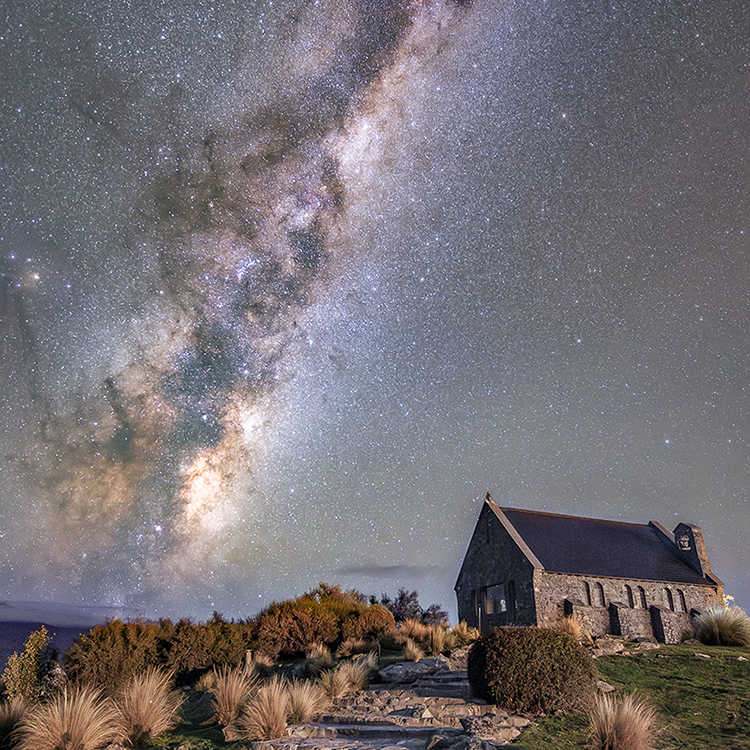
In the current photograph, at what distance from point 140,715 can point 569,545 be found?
25.8 m

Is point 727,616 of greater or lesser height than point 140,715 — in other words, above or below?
above

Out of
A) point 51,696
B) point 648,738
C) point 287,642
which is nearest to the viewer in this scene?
point 648,738

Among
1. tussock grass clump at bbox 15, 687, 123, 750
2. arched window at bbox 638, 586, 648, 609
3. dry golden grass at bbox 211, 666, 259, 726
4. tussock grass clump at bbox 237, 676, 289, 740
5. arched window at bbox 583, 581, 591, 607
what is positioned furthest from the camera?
arched window at bbox 638, 586, 648, 609

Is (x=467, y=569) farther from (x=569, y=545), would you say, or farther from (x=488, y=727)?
(x=488, y=727)

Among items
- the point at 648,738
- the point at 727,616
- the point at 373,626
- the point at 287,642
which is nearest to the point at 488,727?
the point at 648,738

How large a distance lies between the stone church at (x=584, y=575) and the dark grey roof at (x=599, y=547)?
7 centimetres

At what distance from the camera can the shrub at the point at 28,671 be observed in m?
14.6

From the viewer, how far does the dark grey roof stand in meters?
28.8

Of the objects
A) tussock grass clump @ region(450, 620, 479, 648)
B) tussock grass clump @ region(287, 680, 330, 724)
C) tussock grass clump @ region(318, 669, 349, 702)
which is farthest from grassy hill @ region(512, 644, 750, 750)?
tussock grass clump @ region(450, 620, 479, 648)

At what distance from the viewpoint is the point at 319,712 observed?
11.8 m

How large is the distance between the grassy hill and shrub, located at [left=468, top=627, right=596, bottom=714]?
48cm

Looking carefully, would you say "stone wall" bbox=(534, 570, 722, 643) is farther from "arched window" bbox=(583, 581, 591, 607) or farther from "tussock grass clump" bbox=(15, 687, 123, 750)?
"tussock grass clump" bbox=(15, 687, 123, 750)

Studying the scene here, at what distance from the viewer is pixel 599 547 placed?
3108cm

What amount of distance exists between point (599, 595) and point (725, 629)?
686 cm
